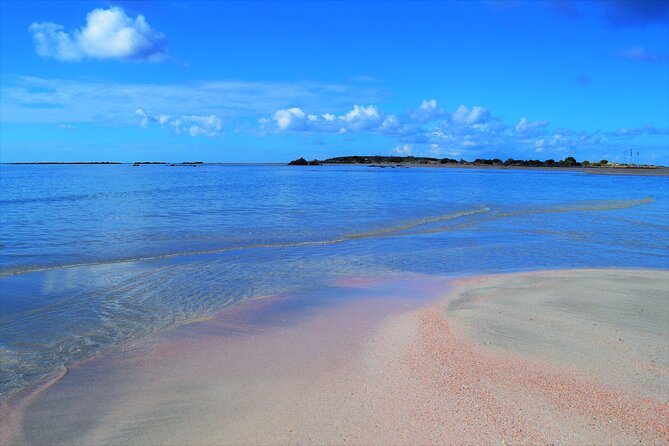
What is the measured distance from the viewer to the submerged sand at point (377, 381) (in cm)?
431

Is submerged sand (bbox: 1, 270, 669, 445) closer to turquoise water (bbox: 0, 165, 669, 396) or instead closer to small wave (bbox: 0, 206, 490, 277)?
turquoise water (bbox: 0, 165, 669, 396)

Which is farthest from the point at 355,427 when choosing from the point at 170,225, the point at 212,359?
the point at 170,225

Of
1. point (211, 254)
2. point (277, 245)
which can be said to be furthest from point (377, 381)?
point (277, 245)

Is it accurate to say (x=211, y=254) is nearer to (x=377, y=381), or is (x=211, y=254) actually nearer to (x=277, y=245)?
(x=277, y=245)

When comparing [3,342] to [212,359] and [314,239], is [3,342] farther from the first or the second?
[314,239]

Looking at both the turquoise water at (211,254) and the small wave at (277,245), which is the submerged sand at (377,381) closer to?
the turquoise water at (211,254)

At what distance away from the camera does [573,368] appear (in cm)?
563

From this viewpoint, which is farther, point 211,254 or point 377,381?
point 211,254

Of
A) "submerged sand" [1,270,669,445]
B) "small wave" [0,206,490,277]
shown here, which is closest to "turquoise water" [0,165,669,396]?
"small wave" [0,206,490,277]

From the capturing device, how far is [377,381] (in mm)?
5293

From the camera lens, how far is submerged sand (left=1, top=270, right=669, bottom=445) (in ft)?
14.1

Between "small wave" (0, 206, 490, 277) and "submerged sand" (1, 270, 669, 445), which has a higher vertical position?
"submerged sand" (1, 270, 669, 445)

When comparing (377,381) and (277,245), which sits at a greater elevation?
(377,381)

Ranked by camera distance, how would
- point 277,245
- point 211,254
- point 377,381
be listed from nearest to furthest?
1. point 377,381
2. point 211,254
3. point 277,245
